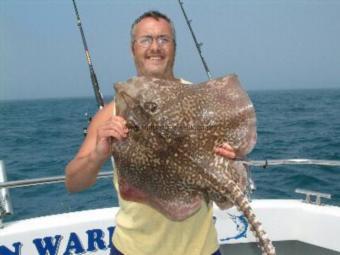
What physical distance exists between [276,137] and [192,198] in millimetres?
15235

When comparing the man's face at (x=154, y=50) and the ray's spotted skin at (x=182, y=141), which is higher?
the man's face at (x=154, y=50)

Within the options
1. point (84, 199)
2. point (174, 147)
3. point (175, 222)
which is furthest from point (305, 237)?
point (84, 199)

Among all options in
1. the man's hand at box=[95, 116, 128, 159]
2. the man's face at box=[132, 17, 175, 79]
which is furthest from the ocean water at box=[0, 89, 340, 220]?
the man's hand at box=[95, 116, 128, 159]

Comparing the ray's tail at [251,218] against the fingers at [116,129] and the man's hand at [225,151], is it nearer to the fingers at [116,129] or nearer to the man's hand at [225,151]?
the man's hand at [225,151]

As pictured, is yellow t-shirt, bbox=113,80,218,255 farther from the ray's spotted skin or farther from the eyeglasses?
the eyeglasses

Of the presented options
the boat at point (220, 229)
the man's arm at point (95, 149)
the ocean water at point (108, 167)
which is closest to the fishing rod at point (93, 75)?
the boat at point (220, 229)

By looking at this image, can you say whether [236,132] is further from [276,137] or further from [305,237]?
[276,137]

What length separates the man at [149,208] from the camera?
7.95 ft

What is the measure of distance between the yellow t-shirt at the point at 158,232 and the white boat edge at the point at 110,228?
1.51 meters

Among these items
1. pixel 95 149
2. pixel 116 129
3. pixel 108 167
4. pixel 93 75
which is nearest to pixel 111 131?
pixel 116 129

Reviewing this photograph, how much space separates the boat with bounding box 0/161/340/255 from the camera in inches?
148

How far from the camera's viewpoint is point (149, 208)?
7.91 feet

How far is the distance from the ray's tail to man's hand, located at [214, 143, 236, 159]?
13 cm

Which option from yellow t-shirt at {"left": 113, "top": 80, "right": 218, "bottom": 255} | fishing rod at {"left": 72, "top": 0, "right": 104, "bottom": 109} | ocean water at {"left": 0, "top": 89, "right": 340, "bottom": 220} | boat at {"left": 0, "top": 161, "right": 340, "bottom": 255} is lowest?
ocean water at {"left": 0, "top": 89, "right": 340, "bottom": 220}
